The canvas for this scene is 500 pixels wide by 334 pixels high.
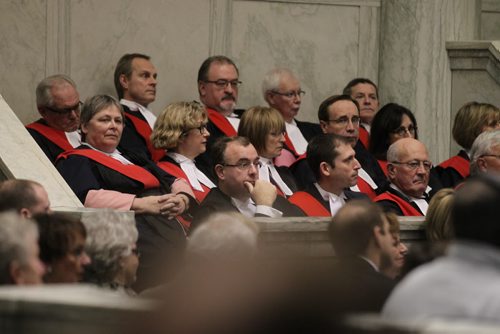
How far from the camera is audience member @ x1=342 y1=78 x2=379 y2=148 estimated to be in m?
12.6

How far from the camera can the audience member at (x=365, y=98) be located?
12578 mm

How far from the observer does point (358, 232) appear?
680cm

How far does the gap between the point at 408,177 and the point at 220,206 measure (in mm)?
1759

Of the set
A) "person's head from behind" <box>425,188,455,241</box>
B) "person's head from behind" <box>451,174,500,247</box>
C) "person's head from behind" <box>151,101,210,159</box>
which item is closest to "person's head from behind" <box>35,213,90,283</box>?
"person's head from behind" <box>451,174,500,247</box>

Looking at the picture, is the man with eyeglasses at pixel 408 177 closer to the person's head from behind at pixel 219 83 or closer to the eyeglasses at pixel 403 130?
the eyeglasses at pixel 403 130

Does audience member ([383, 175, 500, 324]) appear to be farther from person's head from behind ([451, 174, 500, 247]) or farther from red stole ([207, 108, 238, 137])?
red stole ([207, 108, 238, 137])

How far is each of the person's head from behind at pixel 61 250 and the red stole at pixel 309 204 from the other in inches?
157

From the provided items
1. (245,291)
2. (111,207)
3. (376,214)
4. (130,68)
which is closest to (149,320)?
(245,291)

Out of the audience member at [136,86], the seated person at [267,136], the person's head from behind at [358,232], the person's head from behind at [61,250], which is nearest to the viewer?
the person's head from behind at [61,250]

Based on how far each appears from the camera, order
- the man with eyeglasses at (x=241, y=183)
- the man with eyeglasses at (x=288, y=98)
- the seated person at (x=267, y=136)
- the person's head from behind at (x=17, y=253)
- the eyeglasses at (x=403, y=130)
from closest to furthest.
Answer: the person's head from behind at (x=17, y=253) < the man with eyeglasses at (x=241, y=183) < the seated person at (x=267, y=136) < the eyeglasses at (x=403, y=130) < the man with eyeglasses at (x=288, y=98)

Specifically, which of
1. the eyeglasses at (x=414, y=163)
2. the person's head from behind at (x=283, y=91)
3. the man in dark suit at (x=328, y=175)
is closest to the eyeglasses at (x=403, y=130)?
the person's head from behind at (x=283, y=91)

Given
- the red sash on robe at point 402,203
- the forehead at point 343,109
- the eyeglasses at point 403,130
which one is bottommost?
the red sash on robe at point 402,203

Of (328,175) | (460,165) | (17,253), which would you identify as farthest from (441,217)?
(17,253)

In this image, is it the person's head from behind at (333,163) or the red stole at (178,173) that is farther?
the person's head from behind at (333,163)
